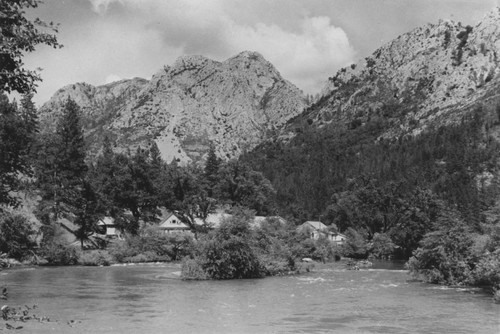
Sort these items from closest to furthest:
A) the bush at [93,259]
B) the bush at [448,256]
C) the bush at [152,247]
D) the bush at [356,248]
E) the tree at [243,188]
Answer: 1. the bush at [448,256]
2. the bush at [93,259]
3. the bush at [152,247]
4. the bush at [356,248]
5. the tree at [243,188]

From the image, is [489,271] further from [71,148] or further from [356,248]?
[71,148]

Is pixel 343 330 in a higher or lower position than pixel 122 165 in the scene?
lower

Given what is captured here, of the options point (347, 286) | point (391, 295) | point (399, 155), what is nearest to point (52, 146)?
point (347, 286)

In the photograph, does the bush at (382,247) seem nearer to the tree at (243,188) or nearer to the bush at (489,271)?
the tree at (243,188)

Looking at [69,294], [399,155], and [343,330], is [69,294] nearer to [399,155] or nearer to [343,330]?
[343,330]

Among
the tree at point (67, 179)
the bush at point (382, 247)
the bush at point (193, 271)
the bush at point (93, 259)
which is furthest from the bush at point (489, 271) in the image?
the tree at point (67, 179)

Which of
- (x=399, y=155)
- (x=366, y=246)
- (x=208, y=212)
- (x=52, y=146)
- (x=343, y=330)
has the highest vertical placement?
(x=399, y=155)

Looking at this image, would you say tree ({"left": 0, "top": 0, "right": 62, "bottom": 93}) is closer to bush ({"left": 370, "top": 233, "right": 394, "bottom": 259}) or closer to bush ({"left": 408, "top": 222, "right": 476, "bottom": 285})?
bush ({"left": 408, "top": 222, "right": 476, "bottom": 285})

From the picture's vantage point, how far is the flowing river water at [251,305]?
26016 millimetres

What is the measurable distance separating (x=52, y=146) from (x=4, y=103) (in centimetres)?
4276

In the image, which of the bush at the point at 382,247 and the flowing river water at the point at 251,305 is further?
the bush at the point at 382,247

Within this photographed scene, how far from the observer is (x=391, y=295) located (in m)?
39.1

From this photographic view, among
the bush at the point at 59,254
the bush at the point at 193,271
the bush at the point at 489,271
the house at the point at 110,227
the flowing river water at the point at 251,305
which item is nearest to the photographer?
the flowing river water at the point at 251,305

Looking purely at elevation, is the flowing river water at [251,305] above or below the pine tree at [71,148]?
below
